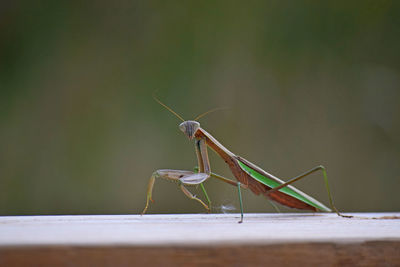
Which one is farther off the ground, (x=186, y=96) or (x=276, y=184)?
(x=186, y=96)

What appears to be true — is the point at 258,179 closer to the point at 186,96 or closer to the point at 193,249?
the point at 193,249

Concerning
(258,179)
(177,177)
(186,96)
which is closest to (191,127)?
(177,177)

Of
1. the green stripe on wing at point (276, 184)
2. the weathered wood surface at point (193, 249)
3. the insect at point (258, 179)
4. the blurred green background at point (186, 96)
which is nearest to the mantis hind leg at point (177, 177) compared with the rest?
the insect at point (258, 179)

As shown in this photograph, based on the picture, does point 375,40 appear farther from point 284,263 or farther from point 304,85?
point 284,263

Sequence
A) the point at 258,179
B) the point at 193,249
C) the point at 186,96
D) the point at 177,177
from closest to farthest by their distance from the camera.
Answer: the point at 193,249
the point at 177,177
the point at 258,179
the point at 186,96

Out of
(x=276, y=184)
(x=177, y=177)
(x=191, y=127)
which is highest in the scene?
(x=191, y=127)

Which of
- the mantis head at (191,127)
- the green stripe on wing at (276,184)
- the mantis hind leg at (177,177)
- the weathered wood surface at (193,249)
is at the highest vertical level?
the mantis head at (191,127)

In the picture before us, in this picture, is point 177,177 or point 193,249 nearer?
point 193,249

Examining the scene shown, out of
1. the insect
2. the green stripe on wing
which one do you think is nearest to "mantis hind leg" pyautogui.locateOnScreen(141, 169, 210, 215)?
the insect

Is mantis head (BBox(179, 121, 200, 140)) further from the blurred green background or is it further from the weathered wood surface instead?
the blurred green background

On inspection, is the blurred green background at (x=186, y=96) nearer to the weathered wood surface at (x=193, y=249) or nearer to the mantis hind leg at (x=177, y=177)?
the mantis hind leg at (x=177, y=177)
